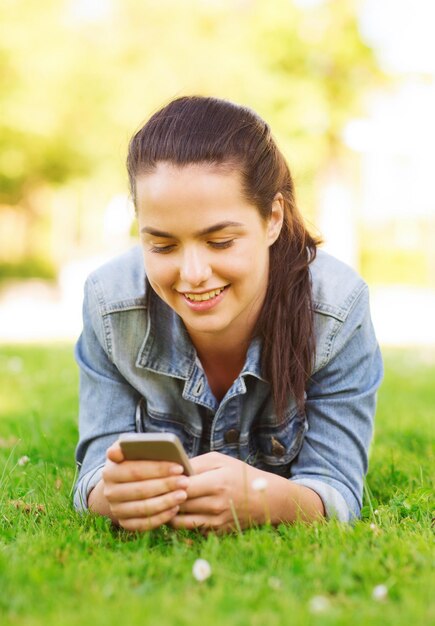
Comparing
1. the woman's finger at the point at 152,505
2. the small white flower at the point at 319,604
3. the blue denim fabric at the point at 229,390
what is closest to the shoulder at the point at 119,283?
the blue denim fabric at the point at 229,390

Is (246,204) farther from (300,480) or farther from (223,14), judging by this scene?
(223,14)

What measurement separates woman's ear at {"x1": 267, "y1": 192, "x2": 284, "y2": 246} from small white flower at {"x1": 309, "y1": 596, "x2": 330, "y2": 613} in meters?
1.27

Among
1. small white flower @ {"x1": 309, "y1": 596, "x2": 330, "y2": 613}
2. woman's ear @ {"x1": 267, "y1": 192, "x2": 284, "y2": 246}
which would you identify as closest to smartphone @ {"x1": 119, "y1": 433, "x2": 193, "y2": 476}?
small white flower @ {"x1": 309, "y1": 596, "x2": 330, "y2": 613}

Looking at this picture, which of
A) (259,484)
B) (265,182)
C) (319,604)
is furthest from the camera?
(265,182)

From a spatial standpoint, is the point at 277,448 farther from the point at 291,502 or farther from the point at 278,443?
the point at 291,502

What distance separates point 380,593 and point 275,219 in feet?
4.35

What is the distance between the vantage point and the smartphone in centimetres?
214

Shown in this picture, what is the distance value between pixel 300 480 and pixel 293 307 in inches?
22.2

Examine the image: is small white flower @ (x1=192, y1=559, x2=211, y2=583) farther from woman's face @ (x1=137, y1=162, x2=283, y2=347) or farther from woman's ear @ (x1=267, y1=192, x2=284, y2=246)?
woman's ear @ (x1=267, y1=192, x2=284, y2=246)

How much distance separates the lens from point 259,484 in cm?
215

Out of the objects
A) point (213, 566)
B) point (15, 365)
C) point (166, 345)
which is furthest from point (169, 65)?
point (213, 566)

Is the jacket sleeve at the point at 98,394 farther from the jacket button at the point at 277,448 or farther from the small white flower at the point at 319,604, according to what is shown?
the small white flower at the point at 319,604

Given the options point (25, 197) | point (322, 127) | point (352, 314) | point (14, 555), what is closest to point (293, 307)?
point (352, 314)

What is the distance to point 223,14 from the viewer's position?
53.1ft
